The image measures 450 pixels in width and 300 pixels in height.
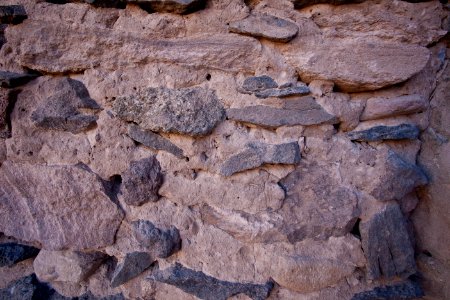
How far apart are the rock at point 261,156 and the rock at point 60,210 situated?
1.35 feet

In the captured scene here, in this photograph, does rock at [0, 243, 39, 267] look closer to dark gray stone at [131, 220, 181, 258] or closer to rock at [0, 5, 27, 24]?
dark gray stone at [131, 220, 181, 258]

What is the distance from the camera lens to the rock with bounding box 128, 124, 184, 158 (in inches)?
35.9

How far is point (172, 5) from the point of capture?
895 millimetres

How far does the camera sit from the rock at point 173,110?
88 centimetres

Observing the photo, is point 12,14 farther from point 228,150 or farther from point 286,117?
point 286,117

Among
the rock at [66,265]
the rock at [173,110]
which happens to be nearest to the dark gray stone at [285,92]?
the rock at [173,110]

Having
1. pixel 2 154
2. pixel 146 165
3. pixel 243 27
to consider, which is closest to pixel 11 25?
pixel 2 154

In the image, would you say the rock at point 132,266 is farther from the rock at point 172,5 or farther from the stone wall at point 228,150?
the rock at point 172,5

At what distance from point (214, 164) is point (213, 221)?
0.18 meters

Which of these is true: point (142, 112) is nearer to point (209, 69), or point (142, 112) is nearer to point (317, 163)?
point (209, 69)

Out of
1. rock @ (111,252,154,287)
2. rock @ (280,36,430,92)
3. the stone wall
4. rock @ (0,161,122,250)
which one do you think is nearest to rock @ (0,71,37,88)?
the stone wall

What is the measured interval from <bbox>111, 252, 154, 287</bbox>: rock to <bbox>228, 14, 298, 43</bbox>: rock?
77 cm

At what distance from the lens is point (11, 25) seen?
0.97 meters

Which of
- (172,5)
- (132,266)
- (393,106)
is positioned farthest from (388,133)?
(132,266)
